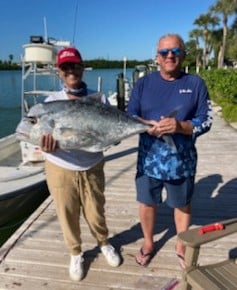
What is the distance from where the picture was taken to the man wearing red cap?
283 centimetres

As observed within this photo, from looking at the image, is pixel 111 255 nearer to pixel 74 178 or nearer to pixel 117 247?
pixel 117 247

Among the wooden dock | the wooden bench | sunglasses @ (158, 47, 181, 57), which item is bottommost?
the wooden dock

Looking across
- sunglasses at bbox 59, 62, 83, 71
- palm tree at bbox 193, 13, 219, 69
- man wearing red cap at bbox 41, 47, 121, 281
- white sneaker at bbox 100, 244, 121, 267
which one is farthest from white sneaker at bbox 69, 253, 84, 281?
palm tree at bbox 193, 13, 219, 69

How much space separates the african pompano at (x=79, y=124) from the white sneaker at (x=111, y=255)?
1.06 metres

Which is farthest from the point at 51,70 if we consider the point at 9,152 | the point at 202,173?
the point at 202,173

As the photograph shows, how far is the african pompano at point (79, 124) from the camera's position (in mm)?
2660

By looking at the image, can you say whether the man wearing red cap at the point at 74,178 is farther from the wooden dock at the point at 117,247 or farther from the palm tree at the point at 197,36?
the palm tree at the point at 197,36

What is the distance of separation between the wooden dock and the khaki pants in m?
0.30

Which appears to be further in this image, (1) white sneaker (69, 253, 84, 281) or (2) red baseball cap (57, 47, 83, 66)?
(1) white sneaker (69, 253, 84, 281)

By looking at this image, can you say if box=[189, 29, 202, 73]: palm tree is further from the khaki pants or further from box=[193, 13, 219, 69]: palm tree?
the khaki pants

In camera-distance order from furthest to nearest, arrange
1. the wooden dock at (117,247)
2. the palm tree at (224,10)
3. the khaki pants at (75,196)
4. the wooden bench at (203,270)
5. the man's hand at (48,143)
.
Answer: the palm tree at (224,10)
the wooden dock at (117,247)
the khaki pants at (75,196)
the man's hand at (48,143)
the wooden bench at (203,270)

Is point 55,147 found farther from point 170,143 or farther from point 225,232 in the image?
point 225,232

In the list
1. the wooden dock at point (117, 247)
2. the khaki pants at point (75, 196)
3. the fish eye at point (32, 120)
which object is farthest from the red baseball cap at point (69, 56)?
the wooden dock at point (117, 247)

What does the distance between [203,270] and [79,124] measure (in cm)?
120
